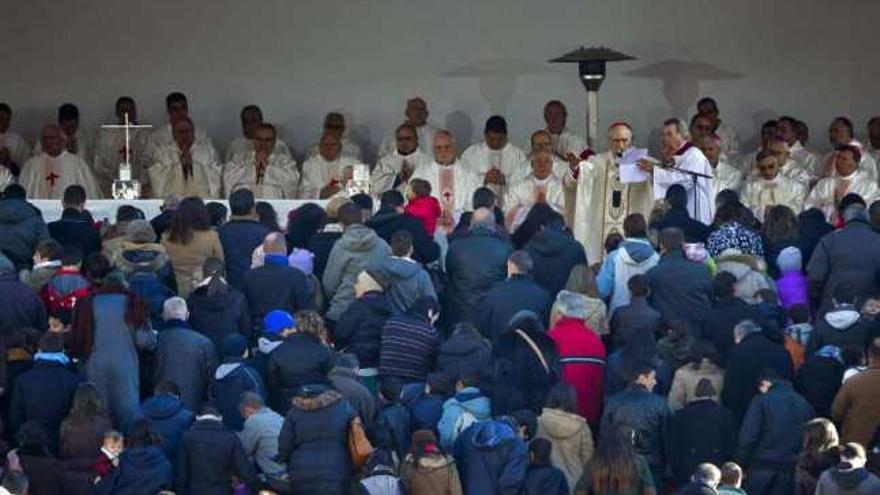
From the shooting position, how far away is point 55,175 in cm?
2791

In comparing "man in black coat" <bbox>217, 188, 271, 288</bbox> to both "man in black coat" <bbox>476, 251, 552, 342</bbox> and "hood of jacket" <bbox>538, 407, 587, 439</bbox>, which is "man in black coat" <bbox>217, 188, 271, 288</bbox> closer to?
"man in black coat" <bbox>476, 251, 552, 342</bbox>

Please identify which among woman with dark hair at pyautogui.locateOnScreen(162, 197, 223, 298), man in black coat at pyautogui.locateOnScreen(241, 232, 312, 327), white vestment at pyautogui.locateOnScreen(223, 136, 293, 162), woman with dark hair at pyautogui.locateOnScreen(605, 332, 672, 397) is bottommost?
woman with dark hair at pyautogui.locateOnScreen(605, 332, 672, 397)

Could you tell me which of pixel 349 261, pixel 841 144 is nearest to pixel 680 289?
pixel 349 261

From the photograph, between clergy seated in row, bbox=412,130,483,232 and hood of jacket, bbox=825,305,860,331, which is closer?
hood of jacket, bbox=825,305,860,331

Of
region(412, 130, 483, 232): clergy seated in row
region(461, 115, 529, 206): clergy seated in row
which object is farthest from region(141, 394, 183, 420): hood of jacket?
region(461, 115, 529, 206): clergy seated in row

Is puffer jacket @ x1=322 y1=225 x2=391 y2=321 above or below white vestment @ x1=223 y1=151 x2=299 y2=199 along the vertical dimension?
below

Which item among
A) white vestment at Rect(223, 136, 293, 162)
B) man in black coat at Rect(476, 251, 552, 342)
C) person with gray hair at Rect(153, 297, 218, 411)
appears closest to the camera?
person with gray hair at Rect(153, 297, 218, 411)

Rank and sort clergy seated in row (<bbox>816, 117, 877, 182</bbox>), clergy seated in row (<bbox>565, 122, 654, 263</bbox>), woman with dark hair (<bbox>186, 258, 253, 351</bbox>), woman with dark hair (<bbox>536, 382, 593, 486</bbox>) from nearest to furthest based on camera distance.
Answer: woman with dark hair (<bbox>536, 382, 593, 486</bbox>) < woman with dark hair (<bbox>186, 258, 253, 351</bbox>) < clergy seated in row (<bbox>565, 122, 654, 263</bbox>) < clergy seated in row (<bbox>816, 117, 877, 182</bbox>)

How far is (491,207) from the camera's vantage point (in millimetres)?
22781

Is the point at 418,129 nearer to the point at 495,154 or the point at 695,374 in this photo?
the point at 495,154

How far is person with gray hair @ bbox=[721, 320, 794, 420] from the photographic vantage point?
67.3 feet

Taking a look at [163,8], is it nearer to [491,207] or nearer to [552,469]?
[491,207]

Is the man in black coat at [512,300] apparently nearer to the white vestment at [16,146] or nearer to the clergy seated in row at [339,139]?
the clergy seated in row at [339,139]

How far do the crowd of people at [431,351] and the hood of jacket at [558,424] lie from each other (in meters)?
0.02
